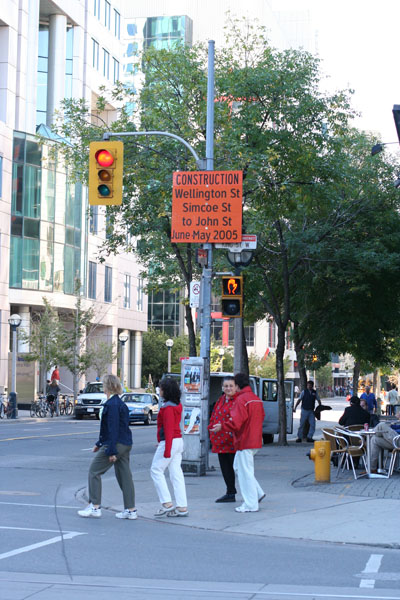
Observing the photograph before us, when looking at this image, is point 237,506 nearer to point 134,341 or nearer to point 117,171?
point 117,171

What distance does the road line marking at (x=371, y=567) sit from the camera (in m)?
7.73

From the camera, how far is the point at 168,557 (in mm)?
8867

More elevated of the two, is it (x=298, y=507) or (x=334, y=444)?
(x=334, y=444)

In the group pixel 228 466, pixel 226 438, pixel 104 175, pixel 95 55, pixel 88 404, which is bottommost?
pixel 88 404

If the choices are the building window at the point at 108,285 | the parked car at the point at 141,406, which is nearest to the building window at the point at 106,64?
the building window at the point at 108,285

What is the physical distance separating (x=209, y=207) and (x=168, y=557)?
907 centimetres

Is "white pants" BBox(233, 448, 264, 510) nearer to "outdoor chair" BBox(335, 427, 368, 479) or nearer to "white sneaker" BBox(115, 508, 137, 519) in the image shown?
"white sneaker" BBox(115, 508, 137, 519)

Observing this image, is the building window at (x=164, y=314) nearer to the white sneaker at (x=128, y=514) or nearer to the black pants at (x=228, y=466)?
the black pants at (x=228, y=466)

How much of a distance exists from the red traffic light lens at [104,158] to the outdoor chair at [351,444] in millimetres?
6367

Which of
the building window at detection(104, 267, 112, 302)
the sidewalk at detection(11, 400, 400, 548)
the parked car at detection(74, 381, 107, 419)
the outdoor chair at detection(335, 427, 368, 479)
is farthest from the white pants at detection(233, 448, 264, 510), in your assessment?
the building window at detection(104, 267, 112, 302)

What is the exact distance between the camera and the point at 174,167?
21844 mm

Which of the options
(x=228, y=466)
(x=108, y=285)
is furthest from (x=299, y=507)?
(x=108, y=285)

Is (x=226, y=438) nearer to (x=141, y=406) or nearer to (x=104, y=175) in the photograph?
(x=104, y=175)

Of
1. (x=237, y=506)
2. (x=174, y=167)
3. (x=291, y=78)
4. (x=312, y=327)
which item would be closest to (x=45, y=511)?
(x=237, y=506)
